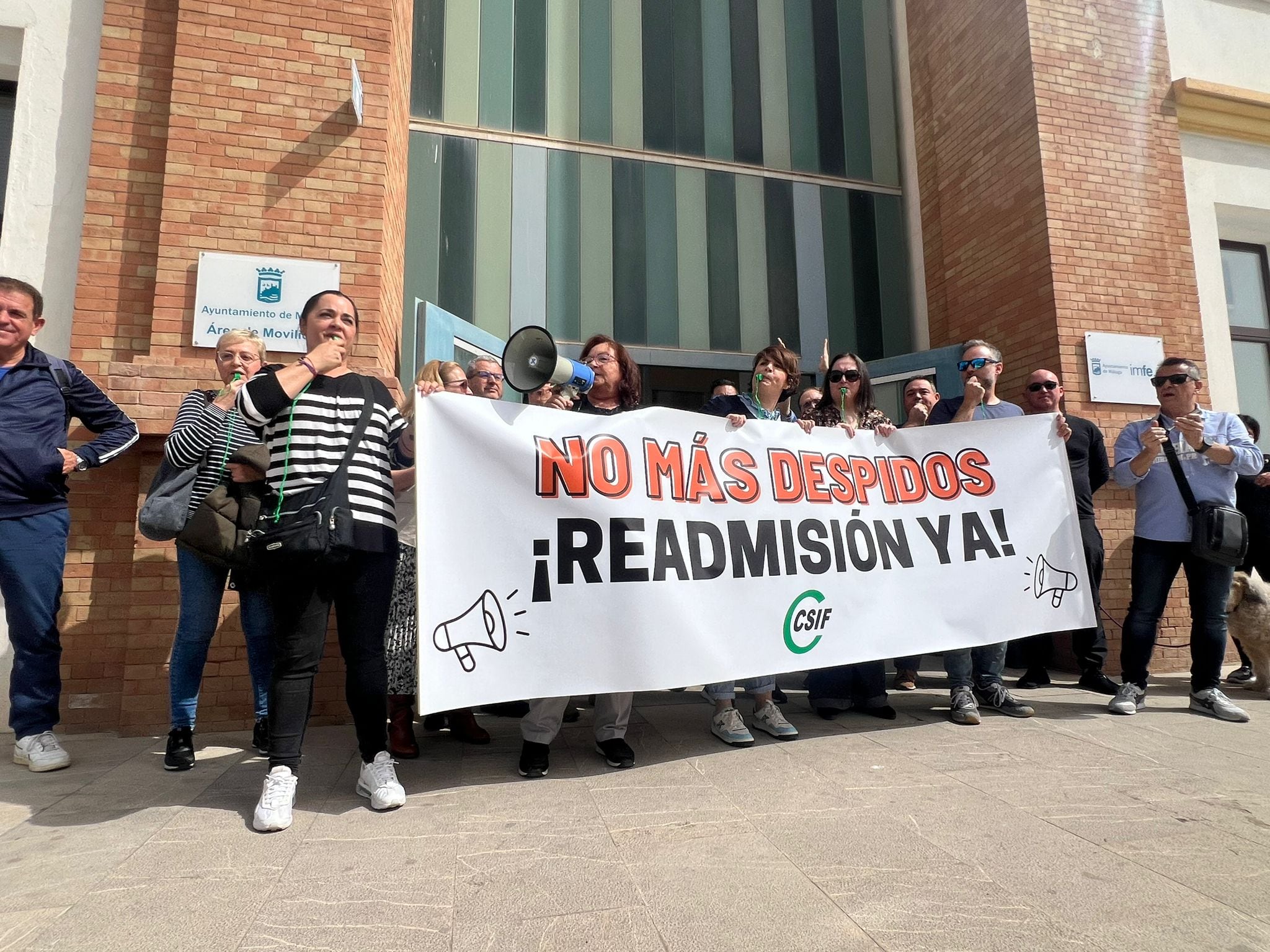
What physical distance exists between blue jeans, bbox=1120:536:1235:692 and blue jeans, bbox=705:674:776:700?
2.30 meters

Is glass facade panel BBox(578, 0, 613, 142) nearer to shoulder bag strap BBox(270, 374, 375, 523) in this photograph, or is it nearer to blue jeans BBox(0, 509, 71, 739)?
shoulder bag strap BBox(270, 374, 375, 523)

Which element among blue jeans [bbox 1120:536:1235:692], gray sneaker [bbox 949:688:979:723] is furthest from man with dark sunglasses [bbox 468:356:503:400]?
blue jeans [bbox 1120:536:1235:692]

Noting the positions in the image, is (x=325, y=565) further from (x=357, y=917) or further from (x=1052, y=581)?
(x=1052, y=581)

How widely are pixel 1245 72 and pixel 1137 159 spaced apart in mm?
1865

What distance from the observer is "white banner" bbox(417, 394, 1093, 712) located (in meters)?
2.89

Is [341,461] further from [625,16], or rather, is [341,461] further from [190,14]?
[625,16]

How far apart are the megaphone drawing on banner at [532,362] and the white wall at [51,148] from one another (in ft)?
9.65

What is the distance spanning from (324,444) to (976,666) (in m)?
3.72

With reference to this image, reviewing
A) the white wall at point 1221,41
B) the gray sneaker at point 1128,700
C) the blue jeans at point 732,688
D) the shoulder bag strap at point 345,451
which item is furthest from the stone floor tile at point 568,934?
the white wall at point 1221,41

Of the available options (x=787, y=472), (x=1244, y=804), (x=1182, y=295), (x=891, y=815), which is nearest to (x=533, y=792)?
(x=891, y=815)

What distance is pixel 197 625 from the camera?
338 centimetres

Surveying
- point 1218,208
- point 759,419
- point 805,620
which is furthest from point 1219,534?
point 1218,208

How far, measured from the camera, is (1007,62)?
6.45 metres

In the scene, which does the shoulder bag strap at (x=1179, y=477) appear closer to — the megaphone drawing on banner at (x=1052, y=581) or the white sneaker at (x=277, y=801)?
the megaphone drawing on banner at (x=1052, y=581)
